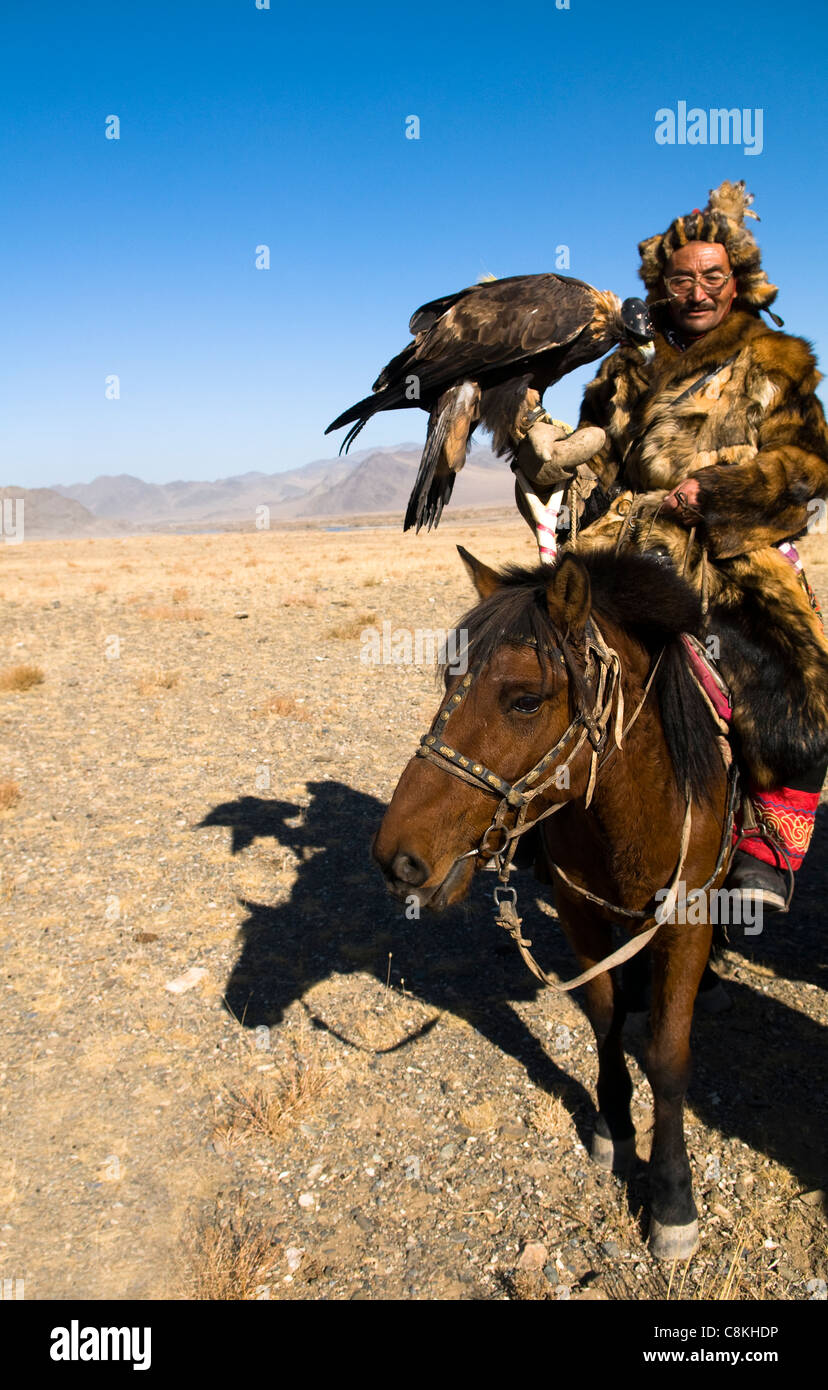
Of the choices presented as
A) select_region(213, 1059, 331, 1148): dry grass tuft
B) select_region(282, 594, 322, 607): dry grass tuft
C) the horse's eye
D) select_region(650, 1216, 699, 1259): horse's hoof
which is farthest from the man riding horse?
select_region(282, 594, 322, 607): dry grass tuft

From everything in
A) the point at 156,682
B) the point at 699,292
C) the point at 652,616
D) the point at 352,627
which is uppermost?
the point at 699,292

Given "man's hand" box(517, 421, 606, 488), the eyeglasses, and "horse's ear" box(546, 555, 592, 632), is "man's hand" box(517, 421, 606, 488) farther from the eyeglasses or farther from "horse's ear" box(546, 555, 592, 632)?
"horse's ear" box(546, 555, 592, 632)

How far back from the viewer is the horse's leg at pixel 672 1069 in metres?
3.10

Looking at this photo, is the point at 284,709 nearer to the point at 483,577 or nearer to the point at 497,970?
the point at 497,970

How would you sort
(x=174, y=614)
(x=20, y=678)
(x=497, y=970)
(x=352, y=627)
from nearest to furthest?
(x=497, y=970)
(x=20, y=678)
(x=352, y=627)
(x=174, y=614)

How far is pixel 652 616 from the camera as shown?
9.23 ft

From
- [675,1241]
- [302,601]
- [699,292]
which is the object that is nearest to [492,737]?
[675,1241]

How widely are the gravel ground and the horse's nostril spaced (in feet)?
5.49

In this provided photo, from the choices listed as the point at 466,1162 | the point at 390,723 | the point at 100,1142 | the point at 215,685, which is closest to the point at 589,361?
the point at 466,1162

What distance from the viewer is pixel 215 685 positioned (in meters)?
11.5

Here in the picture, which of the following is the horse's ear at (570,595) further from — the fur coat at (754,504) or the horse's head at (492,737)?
the fur coat at (754,504)

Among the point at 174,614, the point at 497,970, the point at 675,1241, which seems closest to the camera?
the point at 675,1241

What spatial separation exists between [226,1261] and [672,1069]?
5.90 ft
